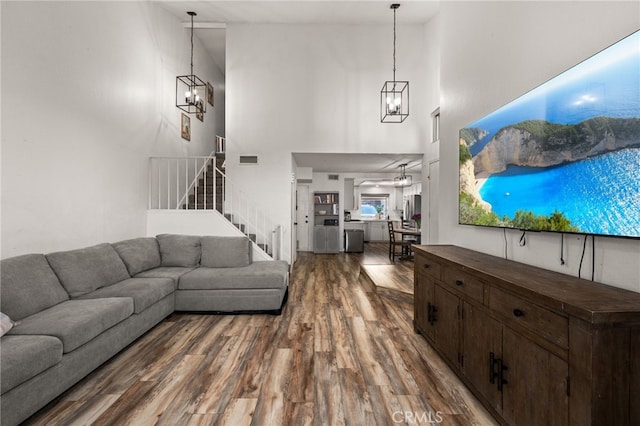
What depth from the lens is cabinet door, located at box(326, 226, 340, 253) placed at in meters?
8.82

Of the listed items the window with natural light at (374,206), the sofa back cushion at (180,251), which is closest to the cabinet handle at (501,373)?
the sofa back cushion at (180,251)

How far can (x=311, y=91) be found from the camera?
235 inches

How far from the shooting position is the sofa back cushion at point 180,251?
4113 millimetres

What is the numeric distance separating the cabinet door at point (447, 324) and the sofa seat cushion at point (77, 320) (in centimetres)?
273

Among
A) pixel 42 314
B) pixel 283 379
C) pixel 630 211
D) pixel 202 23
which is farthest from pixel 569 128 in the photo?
pixel 202 23

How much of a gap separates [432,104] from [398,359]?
4963 millimetres

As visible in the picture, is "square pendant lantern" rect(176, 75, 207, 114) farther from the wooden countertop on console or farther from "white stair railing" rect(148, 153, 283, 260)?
the wooden countertop on console

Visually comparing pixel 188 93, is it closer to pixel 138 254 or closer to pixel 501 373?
pixel 138 254

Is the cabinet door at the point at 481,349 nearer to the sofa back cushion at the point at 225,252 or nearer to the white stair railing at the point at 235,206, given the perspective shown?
the sofa back cushion at the point at 225,252

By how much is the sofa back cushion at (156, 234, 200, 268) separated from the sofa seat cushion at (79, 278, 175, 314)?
726mm

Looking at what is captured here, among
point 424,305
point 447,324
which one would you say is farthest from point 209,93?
point 447,324

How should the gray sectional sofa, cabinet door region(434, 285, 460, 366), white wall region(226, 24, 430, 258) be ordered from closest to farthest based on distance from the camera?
the gray sectional sofa < cabinet door region(434, 285, 460, 366) < white wall region(226, 24, 430, 258)

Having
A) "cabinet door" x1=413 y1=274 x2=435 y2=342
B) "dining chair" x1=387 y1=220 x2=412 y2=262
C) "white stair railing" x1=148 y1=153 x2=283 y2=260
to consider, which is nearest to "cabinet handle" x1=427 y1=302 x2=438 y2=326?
"cabinet door" x1=413 y1=274 x2=435 y2=342

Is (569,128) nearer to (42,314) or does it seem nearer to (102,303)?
(102,303)
